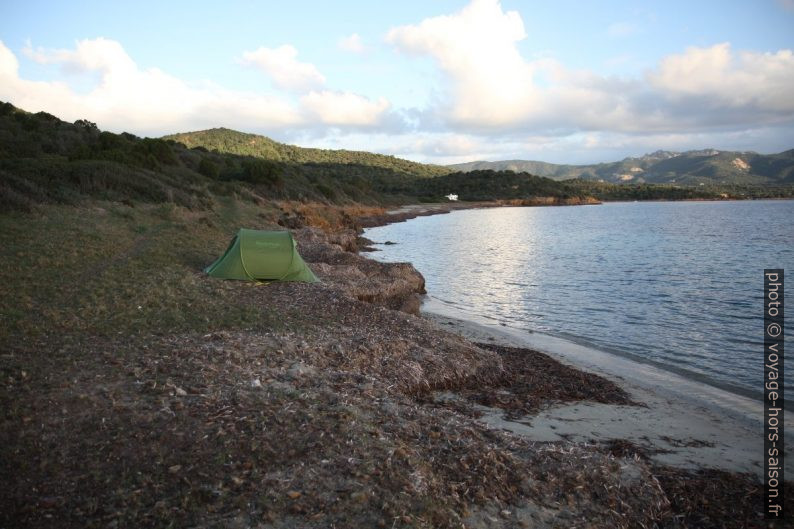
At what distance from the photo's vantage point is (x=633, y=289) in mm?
24188

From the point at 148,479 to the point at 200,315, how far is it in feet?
21.9

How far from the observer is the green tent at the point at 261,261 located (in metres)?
16.2

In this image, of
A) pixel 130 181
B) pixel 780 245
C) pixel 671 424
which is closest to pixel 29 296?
pixel 671 424

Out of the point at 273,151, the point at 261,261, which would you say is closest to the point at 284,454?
the point at 261,261

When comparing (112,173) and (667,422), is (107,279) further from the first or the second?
(112,173)

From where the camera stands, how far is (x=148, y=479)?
17.5 feet

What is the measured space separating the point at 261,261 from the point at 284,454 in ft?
36.7

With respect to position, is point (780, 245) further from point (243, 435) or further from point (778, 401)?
point (243, 435)

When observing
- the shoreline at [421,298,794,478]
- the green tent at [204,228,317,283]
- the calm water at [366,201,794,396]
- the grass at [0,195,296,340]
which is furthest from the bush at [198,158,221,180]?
the shoreline at [421,298,794,478]

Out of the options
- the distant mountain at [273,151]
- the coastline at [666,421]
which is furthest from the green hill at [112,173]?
the distant mountain at [273,151]

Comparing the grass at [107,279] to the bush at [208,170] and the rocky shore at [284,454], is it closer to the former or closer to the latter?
the rocky shore at [284,454]

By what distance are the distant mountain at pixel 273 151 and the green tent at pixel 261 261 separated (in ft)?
301

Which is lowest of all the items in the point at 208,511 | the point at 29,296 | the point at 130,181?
the point at 208,511

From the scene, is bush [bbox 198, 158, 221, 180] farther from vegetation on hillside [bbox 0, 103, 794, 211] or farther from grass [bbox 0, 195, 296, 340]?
grass [bbox 0, 195, 296, 340]
